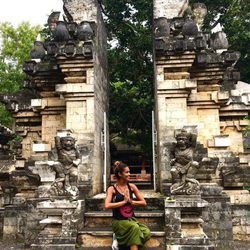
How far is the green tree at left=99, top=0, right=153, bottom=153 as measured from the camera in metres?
14.0

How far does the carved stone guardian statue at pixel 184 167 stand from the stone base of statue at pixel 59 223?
181 cm

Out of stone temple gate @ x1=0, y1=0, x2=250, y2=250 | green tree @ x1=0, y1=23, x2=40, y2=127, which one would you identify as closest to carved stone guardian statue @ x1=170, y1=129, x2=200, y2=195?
stone temple gate @ x1=0, y1=0, x2=250, y2=250

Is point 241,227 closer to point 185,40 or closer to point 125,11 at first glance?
point 185,40

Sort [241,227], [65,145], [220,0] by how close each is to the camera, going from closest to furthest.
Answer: [65,145], [241,227], [220,0]

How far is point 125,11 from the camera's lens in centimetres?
1521

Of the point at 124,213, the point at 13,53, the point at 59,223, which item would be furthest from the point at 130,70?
the point at 13,53

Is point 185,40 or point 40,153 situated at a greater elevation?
point 185,40

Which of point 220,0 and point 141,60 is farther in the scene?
point 220,0

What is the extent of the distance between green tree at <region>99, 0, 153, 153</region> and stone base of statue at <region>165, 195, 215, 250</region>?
791 centimetres

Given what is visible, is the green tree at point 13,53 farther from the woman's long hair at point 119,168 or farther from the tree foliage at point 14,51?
the woman's long hair at point 119,168

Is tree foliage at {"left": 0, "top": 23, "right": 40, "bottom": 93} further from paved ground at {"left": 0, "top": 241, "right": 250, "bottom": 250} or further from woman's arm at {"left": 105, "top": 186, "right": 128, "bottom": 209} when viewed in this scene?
woman's arm at {"left": 105, "top": 186, "right": 128, "bottom": 209}

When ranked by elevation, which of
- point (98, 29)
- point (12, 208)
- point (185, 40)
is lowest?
point (12, 208)

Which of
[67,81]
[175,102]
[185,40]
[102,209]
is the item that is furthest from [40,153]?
[185,40]

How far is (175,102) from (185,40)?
56.1 inches
